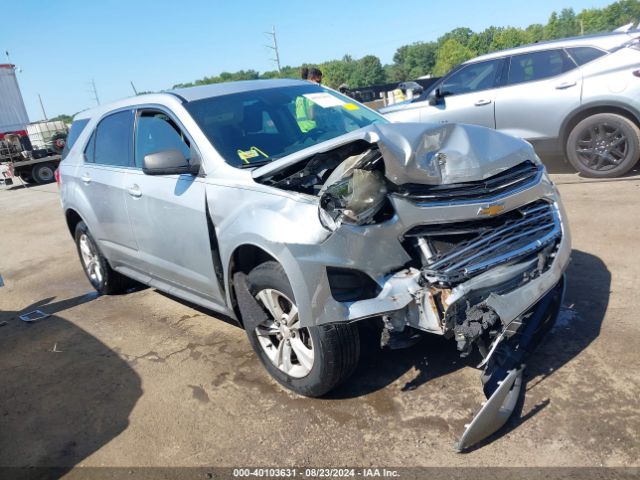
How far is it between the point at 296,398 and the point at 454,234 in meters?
1.33

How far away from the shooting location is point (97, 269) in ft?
18.0

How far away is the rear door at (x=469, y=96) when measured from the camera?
7621mm

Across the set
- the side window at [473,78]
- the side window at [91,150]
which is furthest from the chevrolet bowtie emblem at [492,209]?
the side window at [473,78]

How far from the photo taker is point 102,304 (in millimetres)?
5355

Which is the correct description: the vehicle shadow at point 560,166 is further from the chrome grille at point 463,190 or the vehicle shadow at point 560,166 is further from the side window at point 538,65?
the chrome grille at point 463,190

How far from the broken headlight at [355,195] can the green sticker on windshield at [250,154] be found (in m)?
0.85

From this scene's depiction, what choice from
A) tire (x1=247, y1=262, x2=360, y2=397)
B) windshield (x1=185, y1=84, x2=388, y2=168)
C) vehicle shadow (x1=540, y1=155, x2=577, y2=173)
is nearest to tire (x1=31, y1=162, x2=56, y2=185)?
vehicle shadow (x1=540, y1=155, x2=577, y2=173)

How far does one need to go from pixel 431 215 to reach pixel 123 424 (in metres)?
2.14

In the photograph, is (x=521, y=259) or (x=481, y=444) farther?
(x=521, y=259)

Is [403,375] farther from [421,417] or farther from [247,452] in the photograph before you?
[247,452]

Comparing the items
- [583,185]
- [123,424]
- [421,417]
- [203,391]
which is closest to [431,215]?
[421,417]

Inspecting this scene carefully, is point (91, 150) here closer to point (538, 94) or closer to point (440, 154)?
point (440, 154)

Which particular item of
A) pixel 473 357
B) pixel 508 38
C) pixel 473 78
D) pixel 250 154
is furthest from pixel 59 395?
pixel 508 38

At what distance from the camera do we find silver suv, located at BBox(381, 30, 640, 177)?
6617mm
